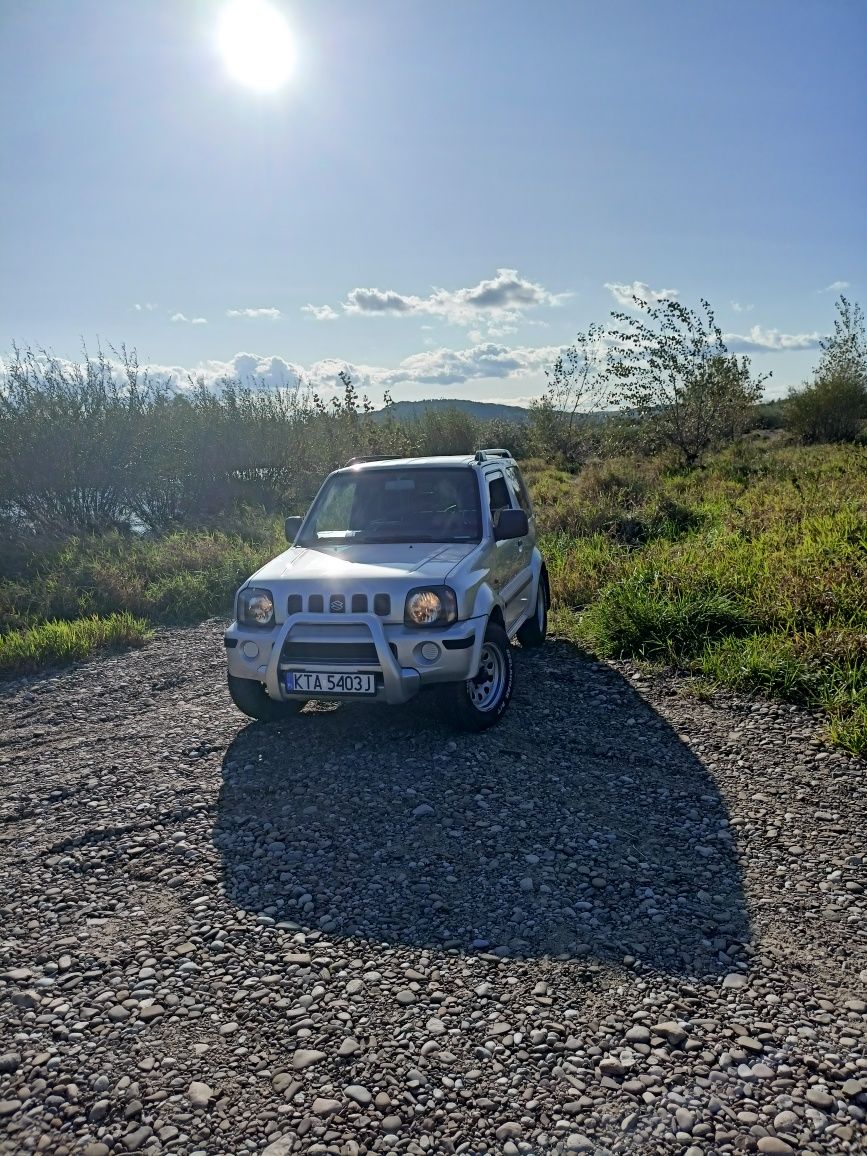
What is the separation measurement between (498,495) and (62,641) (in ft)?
15.5

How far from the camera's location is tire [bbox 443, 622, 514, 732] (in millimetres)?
5137

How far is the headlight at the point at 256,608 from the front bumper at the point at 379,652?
12cm

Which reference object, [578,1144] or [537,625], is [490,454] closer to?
[537,625]

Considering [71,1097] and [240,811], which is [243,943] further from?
[240,811]

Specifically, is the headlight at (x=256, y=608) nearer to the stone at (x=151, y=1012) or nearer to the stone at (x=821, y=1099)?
the stone at (x=151, y=1012)

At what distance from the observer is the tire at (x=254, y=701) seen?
5.41 meters

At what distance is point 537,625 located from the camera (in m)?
7.48

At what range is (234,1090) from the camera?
2537 mm

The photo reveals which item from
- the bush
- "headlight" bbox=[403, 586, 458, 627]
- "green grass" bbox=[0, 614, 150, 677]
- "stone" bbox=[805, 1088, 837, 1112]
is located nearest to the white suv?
"headlight" bbox=[403, 586, 458, 627]

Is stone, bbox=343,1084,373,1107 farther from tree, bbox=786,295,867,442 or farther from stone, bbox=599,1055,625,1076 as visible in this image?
tree, bbox=786,295,867,442

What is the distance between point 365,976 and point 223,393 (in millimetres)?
16289

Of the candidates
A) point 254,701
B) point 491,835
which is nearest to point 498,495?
point 254,701

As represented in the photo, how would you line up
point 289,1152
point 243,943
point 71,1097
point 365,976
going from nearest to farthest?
point 289,1152
point 71,1097
point 365,976
point 243,943

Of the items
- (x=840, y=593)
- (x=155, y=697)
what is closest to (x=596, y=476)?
(x=840, y=593)
